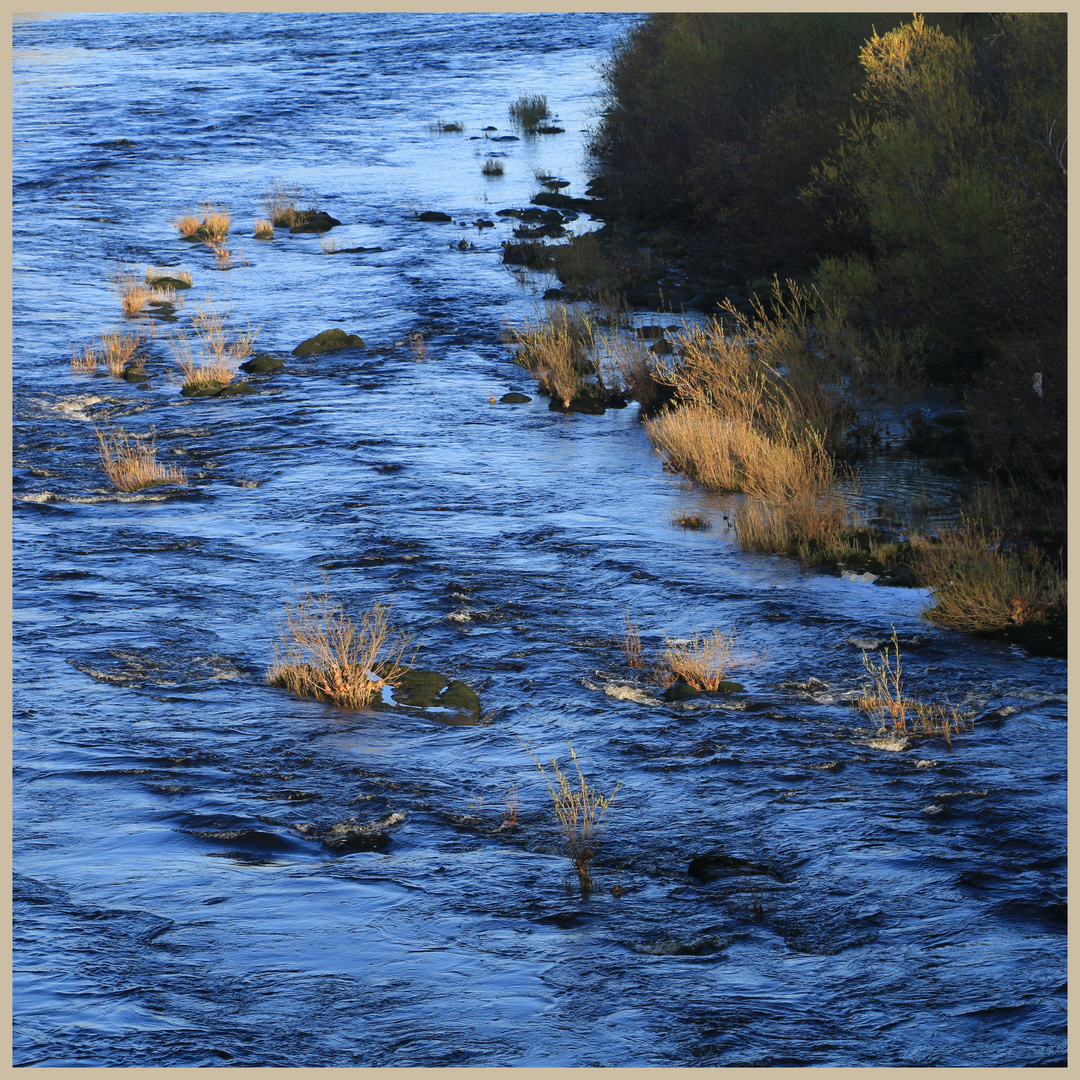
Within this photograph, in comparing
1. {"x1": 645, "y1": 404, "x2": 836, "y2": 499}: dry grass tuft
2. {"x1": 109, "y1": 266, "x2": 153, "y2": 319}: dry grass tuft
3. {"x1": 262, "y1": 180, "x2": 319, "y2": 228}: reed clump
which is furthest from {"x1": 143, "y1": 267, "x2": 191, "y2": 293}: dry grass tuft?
{"x1": 645, "y1": 404, "x2": 836, "y2": 499}: dry grass tuft

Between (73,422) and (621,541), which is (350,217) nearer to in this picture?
(73,422)

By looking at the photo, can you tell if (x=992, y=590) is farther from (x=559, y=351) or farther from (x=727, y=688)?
(x=559, y=351)

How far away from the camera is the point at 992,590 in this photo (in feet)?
29.3

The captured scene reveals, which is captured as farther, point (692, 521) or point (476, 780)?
point (692, 521)

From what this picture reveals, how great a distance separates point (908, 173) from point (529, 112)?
987 inches

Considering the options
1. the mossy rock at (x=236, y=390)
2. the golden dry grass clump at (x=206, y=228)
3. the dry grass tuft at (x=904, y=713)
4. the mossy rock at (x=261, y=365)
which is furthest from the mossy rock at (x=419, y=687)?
the golden dry grass clump at (x=206, y=228)

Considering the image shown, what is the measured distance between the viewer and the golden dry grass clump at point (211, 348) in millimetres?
16125

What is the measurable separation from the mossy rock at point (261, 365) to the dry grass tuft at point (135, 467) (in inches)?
134

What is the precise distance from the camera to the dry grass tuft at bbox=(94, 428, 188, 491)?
41.2ft

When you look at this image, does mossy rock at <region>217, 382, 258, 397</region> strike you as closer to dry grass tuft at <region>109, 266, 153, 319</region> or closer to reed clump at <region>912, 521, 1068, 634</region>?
dry grass tuft at <region>109, 266, 153, 319</region>

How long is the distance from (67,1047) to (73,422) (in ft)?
35.9

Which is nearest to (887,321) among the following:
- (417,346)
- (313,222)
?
(417,346)

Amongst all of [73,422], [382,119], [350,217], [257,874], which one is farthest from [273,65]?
[257,874]

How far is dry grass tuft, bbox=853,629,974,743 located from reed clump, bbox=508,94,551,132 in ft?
101
